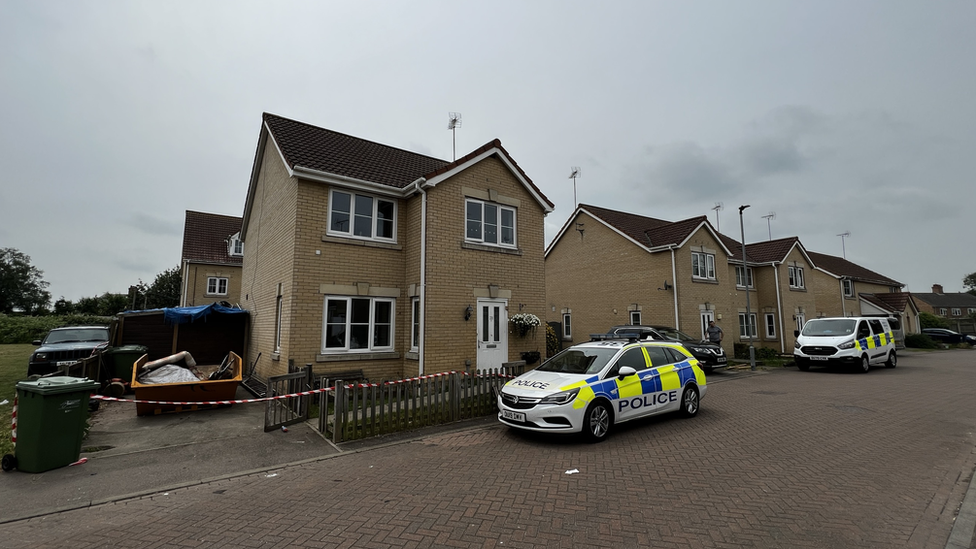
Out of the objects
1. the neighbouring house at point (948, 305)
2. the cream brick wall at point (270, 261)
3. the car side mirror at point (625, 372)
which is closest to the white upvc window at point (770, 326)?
the car side mirror at point (625, 372)

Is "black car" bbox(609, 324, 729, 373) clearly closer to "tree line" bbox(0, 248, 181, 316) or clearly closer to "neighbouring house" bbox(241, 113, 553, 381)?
"neighbouring house" bbox(241, 113, 553, 381)

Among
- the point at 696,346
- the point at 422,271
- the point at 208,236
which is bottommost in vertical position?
the point at 696,346

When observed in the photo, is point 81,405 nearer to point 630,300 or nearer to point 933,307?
point 630,300

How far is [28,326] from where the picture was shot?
32.1 meters

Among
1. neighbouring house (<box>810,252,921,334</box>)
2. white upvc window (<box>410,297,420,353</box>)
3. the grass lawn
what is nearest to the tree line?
the grass lawn

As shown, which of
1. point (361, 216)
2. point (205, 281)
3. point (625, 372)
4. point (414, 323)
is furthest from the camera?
point (205, 281)

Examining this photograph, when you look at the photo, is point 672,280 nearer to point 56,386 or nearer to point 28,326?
point 56,386

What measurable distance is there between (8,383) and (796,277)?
37.1 m

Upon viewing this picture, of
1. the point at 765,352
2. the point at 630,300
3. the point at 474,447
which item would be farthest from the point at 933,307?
the point at 474,447

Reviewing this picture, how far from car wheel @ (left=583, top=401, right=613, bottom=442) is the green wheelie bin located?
706 cm

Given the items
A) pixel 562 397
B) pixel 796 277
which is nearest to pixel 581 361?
pixel 562 397

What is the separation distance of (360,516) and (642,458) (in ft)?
12.8

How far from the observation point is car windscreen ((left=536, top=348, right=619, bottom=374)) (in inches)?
313

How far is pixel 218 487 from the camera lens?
5617 mm
